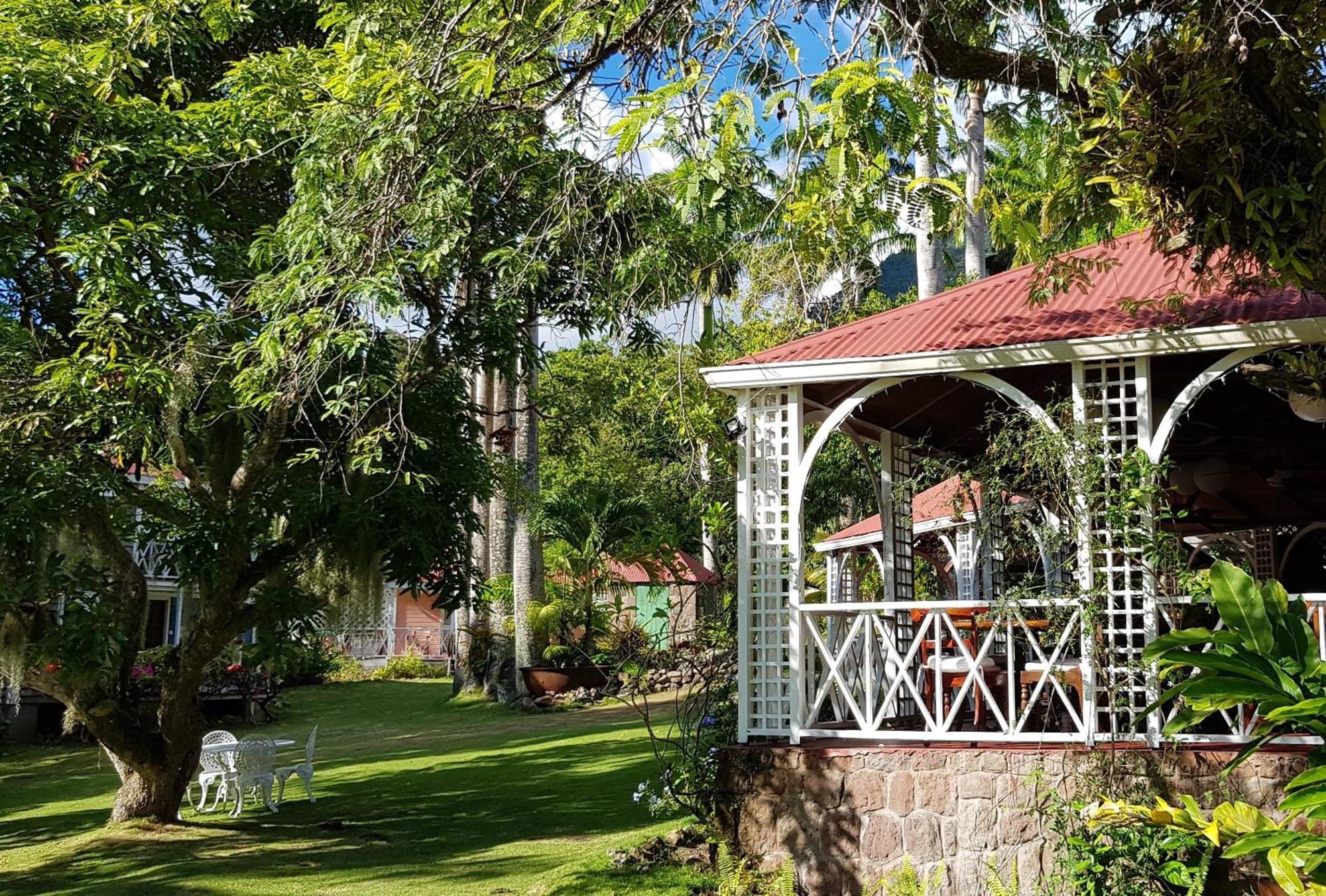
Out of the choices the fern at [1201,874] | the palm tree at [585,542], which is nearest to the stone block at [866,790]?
the fern at [1201,874]

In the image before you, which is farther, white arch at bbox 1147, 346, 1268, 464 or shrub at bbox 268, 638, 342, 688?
shrub at bbox 268, 638, 342, 688

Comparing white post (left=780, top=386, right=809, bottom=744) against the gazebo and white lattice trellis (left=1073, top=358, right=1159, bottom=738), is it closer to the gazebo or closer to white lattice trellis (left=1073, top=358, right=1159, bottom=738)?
the gazebo

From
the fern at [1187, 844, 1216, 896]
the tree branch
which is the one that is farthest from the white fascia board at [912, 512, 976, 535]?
the tree branch

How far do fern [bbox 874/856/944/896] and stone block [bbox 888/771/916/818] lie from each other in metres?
0.31

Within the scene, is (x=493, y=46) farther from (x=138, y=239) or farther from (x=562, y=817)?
(x=562, y=817)

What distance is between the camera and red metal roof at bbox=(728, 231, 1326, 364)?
312 inches

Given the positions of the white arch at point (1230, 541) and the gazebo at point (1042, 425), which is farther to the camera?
the white arch at point (1230, 541)

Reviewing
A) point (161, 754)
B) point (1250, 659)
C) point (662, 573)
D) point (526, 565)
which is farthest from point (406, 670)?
point (1250, 659)

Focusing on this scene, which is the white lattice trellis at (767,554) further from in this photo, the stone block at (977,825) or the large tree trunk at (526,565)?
the large tree trunk at (526,565)

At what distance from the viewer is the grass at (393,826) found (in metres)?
9.43

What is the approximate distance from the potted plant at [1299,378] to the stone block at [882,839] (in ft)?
12.0

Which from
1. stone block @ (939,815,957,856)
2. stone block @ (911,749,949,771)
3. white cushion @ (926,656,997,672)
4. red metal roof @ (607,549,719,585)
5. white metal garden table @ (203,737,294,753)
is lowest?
white metal garden table @ (203,737,294,753)

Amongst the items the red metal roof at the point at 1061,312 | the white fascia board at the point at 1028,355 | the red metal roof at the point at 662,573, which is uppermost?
the red metal roof at the point at 1061,312

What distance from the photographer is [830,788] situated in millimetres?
8234
